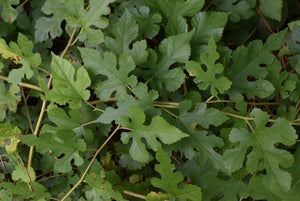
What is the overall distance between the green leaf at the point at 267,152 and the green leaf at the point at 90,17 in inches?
23.5

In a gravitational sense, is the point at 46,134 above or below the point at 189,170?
above

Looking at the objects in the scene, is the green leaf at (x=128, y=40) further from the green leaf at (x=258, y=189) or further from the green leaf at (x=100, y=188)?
the green leaf at (x=258, y=189)

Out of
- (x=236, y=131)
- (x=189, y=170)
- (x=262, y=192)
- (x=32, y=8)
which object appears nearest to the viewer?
(x=236, y=131)

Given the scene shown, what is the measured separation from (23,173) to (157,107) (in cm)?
61

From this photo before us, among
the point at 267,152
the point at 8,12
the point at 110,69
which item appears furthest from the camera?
the point at 8,12

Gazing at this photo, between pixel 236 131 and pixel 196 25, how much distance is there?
42 cm

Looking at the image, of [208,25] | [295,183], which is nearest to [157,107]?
[208,25]

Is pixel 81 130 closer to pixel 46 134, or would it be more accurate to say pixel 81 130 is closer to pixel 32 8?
pixel 46 134

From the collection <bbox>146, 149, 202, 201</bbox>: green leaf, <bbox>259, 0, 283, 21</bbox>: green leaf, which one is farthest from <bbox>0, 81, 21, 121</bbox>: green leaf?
<bbox>259, 0, 283, 21</bbox>: green leaf

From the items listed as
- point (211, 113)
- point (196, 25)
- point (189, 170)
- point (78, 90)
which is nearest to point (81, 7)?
point (78, 90)

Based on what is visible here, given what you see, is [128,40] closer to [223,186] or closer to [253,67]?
[253,67]

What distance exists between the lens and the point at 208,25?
42.7 inches

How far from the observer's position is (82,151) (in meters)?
1.04

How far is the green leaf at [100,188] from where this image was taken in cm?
103
